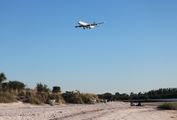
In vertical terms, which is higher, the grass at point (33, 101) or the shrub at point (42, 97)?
the shrub at point (42, 97)

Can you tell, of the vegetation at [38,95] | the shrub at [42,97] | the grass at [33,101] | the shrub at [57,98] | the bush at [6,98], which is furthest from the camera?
the shrub at [57,98]

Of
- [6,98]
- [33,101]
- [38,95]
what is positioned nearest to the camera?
[6,98]

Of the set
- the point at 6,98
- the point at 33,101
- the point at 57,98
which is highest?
the point at 57,98

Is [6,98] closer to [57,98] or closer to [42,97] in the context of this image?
[42,97]

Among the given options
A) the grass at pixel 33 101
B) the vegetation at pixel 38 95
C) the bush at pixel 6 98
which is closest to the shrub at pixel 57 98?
the vegetation at pixel 38 95

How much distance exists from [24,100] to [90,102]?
9289 millimetres

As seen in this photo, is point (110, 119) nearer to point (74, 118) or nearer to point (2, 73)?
point (74, 118)

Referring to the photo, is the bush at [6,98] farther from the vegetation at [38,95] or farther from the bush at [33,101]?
the bush at [33,101]

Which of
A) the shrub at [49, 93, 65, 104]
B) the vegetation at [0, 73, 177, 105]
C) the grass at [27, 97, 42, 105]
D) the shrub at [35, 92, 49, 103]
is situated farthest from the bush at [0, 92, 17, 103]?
the shrub at [49, 93, 65, 104]

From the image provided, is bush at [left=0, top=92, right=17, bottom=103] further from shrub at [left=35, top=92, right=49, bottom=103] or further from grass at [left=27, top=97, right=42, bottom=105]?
shrub at [left=35, top=92, right=49, bottom=103]

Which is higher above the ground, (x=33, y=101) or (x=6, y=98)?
(x=6, y=98)

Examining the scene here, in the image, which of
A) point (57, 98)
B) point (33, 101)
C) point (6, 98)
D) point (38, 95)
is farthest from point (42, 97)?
point (6, 98)

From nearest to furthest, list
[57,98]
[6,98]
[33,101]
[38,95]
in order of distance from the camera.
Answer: [6,98]
[33,101]
[38,95]
[57,98]

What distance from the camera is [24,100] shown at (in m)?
27.5
